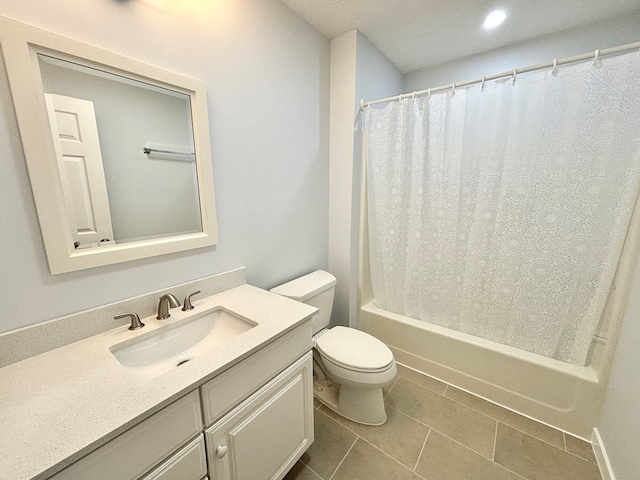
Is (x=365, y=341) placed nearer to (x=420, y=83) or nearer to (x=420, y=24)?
(x=420, y=24)

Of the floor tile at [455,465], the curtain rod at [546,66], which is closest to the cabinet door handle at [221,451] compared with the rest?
the floor tile at [455,465]

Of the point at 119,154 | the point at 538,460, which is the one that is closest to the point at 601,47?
the point at 538,460

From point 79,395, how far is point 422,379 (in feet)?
6.10

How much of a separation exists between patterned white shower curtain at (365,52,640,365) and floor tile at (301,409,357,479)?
91 centimetres

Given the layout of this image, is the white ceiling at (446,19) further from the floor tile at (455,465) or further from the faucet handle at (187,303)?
the floor tile at (455,465)

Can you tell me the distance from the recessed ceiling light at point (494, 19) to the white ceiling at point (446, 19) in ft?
0.10

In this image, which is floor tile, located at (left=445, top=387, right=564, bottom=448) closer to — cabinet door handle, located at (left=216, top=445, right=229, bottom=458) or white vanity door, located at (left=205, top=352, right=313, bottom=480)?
white vanity door, located at (left=205, top=352, right=313, bottom=480)

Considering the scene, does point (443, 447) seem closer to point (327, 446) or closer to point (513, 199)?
point (327, 446)

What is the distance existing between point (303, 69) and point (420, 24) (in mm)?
787

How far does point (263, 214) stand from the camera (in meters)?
1.48

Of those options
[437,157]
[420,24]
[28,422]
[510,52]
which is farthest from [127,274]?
[510,52]

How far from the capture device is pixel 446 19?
Result: 1.55 meters

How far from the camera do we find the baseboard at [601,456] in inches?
45.2

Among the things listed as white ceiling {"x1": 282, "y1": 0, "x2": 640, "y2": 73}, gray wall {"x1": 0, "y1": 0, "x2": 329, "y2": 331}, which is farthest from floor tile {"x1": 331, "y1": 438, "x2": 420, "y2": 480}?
white ceiling {"x1": 282, "y1": 0, "x2": 640, "y2": 73}
